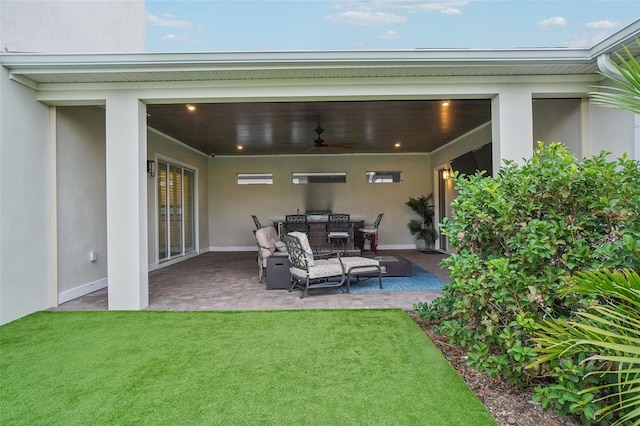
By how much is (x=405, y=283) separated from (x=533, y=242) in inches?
139

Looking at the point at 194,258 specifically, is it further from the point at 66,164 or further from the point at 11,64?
the point at 11,64

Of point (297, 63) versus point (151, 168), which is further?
point (151, 168)

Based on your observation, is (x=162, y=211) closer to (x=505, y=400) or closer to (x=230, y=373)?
(x=230, y=373)

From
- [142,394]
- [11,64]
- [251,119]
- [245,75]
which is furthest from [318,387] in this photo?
[251,119]

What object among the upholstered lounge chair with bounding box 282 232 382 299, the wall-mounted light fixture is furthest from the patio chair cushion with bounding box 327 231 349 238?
the wall-mounted light fixture

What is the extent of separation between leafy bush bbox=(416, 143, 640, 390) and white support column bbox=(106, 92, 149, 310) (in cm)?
375

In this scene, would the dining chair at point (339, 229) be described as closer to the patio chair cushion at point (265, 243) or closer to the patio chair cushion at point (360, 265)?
the patio chair cushion at point (265, 243)

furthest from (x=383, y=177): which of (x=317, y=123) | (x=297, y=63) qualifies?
(x=297, y=63)

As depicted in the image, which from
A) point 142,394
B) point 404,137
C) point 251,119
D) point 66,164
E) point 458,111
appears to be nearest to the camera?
point 142,394

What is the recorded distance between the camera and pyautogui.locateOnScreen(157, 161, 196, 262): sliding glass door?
301 inches

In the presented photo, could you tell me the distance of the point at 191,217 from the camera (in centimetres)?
949

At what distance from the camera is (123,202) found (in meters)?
4.10

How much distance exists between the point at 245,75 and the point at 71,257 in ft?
12.0

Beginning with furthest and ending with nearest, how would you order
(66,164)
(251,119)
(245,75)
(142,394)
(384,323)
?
(251,119) < (66,164) < (245,75) < (384,323) < (142,394)
